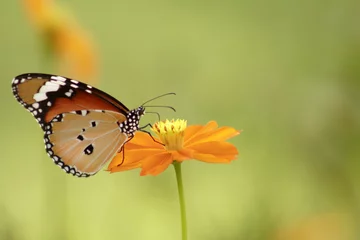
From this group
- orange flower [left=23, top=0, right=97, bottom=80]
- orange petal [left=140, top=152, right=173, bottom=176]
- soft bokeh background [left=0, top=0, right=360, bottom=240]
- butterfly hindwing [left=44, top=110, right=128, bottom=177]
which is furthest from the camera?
orange flower [left=23, top=0, right=97, bottom=80]

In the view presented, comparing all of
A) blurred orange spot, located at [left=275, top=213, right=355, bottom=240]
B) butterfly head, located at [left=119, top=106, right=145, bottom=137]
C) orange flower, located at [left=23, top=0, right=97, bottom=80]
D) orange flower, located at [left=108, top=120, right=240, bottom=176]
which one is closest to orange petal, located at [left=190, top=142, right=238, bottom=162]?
orange flower, located at [left=108, top=120, right=240, bottom=176]

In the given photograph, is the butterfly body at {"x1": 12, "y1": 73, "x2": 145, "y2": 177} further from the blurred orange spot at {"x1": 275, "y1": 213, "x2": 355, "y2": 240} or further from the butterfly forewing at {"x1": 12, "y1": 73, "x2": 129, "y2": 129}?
the blurred orange spot at {"x1": 275, "y1": 213, "x2": 355, "y2": 240}

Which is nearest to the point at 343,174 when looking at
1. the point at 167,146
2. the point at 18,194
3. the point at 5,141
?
the point at 167,146

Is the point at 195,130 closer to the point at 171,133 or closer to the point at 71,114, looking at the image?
the point at 171,133

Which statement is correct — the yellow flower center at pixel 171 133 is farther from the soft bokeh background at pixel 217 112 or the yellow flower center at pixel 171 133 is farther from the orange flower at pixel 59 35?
the orange flower at pixel 59 35

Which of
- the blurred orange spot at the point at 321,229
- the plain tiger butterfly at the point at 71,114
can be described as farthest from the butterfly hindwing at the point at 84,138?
the blurred orange spot at the point at 321,229

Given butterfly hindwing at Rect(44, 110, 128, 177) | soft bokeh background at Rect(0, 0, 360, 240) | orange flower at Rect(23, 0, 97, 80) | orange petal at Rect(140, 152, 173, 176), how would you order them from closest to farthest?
1. orange petal at Rect(140, 152, 173, 176)
2. butterfly hindwing at Rect(44, 110, 128, 177)
3. soft bokeh background at Rect(0, 0, 360, 240)
4. orange flower at Rect(23, 0, 97, 80)

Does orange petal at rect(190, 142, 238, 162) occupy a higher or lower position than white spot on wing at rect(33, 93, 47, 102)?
lower
